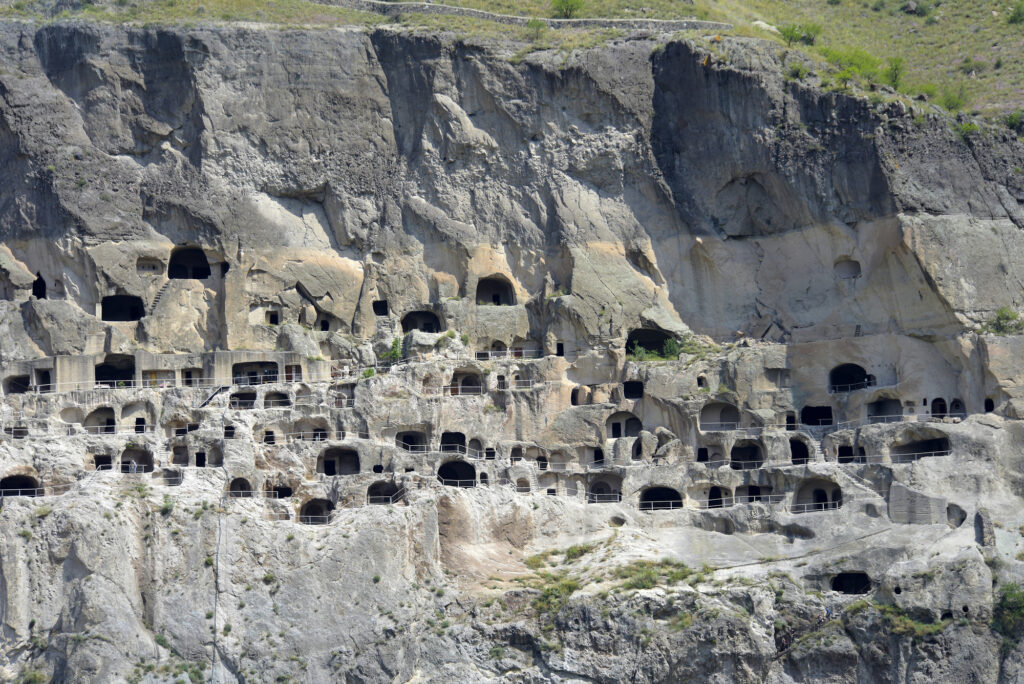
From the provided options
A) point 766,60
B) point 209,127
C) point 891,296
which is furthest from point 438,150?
point 891,296

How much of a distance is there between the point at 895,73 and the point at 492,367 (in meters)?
25.2

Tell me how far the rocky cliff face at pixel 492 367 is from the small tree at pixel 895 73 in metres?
7.86

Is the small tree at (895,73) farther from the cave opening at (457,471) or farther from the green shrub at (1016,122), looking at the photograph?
the cave opening at (457,471)

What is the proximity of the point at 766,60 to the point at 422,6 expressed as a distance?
1775cm

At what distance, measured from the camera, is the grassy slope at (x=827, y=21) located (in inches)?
3019

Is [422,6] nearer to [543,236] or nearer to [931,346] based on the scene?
[543,236]

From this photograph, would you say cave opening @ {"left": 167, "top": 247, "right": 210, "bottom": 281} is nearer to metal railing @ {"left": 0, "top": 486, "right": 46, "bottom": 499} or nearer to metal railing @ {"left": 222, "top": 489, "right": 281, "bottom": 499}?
metal railing @ {"left": 222, "top": 489, "right": 281, "bottom": 499}

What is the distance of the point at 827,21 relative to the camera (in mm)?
91250

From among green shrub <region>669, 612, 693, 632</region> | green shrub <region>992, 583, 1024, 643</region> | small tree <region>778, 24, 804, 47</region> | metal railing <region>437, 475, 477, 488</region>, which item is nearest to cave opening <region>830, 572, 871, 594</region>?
green shrub <region>992, 583, 1024, 643</region>

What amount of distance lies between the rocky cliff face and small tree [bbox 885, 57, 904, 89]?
7.86m

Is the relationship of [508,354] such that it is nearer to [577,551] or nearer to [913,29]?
[577,551]

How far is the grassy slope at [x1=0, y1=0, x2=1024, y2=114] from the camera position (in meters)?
76.7

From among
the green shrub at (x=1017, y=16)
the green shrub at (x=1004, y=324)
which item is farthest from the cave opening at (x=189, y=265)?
the green shrub at (x=1017, y=16)

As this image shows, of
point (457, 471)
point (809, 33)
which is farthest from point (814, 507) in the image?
point (809, 33)
